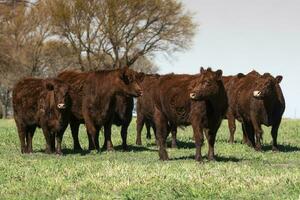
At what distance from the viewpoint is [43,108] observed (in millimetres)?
17156

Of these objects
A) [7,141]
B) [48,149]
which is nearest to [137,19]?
[7,141]

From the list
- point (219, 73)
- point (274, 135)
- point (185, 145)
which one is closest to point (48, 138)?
point (185, 145)

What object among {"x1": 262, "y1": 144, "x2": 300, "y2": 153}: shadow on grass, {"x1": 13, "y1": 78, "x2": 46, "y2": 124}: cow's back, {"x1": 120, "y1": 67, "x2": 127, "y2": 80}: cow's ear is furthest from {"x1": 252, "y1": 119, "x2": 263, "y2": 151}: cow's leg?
{"x1": 13, "y1": 78, "x2": 46, "y2": 124}: cow's back

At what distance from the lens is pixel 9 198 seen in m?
9.95

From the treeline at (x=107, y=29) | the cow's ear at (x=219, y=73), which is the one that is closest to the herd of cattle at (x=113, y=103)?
the cow's ear at (x=219, y=73)

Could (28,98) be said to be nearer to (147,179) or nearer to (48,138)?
(48,138)

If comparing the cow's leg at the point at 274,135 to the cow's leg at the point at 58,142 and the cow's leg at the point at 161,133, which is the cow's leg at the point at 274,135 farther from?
the cow's leg at the point at 58,142

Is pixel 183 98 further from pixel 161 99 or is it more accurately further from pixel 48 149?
pixel 48 149

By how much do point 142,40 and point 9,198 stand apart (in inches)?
1906

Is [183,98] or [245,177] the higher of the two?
[183,98]

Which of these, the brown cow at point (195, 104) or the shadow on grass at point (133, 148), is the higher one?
the brown cow at point (195, 104)

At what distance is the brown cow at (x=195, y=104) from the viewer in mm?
14133

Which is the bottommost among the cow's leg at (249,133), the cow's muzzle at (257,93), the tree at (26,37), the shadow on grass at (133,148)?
the shadow on grass at (133,148)

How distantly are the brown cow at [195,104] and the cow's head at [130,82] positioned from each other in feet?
7.72
